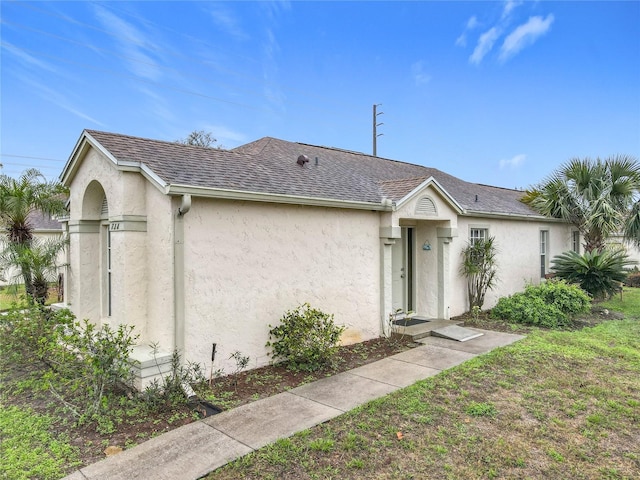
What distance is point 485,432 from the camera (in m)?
4.58

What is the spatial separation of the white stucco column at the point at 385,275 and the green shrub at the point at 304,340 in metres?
2.27

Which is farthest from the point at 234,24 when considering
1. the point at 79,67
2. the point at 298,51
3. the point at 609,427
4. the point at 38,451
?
the point at 609,427

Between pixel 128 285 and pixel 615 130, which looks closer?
pixel 128 285

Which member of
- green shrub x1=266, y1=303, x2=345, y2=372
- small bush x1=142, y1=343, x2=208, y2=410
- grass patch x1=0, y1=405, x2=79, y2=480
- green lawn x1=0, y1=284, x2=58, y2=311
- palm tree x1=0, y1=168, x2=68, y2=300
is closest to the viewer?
grass patch x1=0, y1=405, x2=79, y2=480

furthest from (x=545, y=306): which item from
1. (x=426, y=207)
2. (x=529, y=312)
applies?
(x=426, y=207)

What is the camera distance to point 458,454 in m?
4.10

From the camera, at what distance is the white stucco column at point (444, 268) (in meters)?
10.6

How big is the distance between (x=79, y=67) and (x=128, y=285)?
58.6 feet

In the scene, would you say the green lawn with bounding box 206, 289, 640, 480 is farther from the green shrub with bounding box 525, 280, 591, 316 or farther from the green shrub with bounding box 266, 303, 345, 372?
the green shrub with bounding box 525, 280, 591, 316

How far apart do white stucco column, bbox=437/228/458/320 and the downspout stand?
24.0 ft

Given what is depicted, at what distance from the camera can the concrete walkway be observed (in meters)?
3.86

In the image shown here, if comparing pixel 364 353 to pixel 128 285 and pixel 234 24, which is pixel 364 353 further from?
pixel 234 24

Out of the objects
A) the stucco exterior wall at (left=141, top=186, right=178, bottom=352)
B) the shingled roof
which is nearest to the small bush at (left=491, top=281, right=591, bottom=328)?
the shingled roof

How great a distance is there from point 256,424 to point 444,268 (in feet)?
24.3
